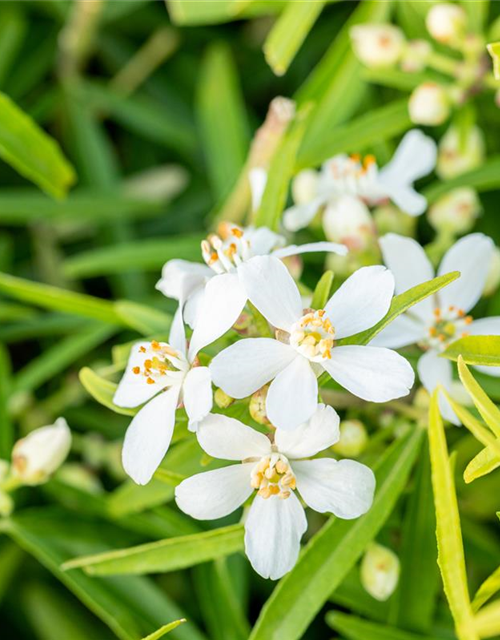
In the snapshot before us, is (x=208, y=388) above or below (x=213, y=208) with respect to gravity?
above

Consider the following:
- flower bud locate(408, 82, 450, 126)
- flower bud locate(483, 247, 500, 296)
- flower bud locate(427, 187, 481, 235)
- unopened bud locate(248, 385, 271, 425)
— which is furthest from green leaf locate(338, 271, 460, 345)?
flower bud locate(408, 82, 450, 126)

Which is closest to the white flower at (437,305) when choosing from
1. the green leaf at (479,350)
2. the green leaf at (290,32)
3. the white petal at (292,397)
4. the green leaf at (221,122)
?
the green leaf at (479,350)

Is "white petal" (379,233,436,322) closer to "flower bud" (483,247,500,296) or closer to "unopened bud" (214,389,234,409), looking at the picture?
"flower bud" (483,247,500,296)

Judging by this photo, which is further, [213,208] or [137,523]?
[213,208]

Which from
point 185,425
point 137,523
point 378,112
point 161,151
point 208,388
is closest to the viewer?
point 208,388

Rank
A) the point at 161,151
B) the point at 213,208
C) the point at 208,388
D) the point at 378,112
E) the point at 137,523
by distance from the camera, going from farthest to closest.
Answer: the point at 161,151, the point at 213,208, the point at 378,112, the point at 137,523, the point at 208,388

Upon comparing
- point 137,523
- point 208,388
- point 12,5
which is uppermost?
point 12,5

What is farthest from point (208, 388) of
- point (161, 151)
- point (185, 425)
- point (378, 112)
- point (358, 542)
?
point (161, 151)

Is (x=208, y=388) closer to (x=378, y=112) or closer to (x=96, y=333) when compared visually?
(x=96, y=333)
